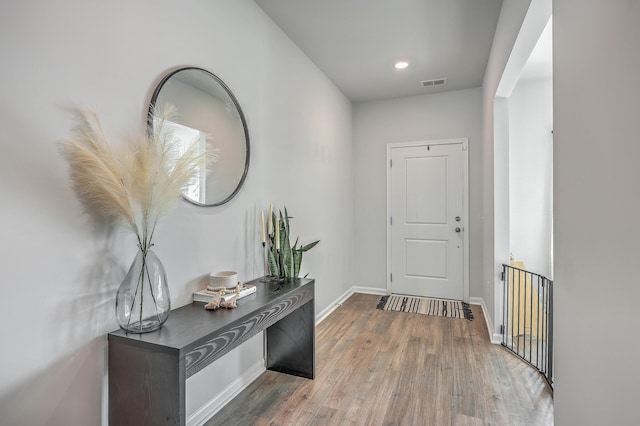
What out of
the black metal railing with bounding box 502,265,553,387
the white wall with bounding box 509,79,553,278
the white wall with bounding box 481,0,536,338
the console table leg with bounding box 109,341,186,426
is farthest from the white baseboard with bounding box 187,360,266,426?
the white wall with bounding box 509,79,553,278

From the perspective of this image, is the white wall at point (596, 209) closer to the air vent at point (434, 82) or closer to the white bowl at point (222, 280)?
the white bowl at point (222, 280)

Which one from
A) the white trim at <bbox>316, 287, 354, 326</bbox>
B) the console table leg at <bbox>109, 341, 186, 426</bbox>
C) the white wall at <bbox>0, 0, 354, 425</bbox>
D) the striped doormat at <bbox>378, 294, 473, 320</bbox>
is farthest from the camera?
the striped doormat at <bbox>378, 294, 473, 320</bbox>

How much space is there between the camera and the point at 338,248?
4.12 metres

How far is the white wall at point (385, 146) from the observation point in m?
4.11

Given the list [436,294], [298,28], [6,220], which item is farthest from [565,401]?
[436,294]

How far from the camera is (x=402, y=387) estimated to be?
222 centimetres

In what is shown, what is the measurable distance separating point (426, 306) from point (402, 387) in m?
1.92

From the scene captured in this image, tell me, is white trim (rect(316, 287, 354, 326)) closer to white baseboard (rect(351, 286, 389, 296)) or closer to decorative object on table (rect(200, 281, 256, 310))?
white baseboard (rect(351, 286, 389, 296))

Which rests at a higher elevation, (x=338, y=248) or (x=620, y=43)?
(x=620, y=43)

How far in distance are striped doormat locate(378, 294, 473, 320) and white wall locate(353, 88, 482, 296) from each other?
29 cm

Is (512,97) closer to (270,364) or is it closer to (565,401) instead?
(565,401)

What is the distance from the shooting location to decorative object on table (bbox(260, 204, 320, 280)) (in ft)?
7.91

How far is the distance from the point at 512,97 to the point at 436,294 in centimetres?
245

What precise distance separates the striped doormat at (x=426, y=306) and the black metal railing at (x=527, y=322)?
647 mm
